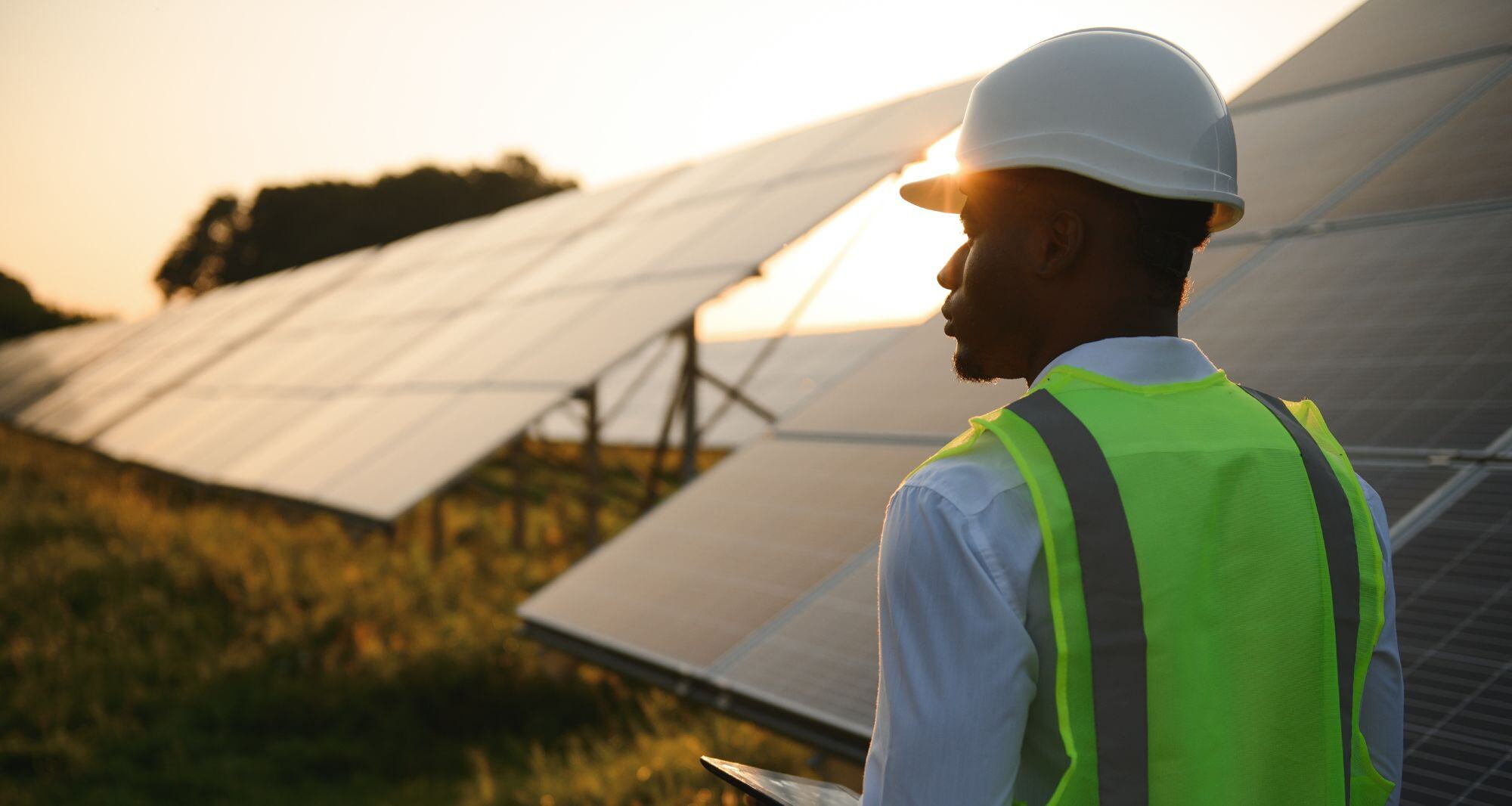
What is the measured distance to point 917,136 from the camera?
834 centimetres

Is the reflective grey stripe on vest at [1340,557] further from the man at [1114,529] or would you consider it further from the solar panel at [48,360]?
the solar panel at [48,360]

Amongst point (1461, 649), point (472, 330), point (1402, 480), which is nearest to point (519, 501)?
point (472, 330)

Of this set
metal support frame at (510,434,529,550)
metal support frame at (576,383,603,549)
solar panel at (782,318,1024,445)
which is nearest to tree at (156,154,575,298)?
metal support frame at (510,434,529,550)

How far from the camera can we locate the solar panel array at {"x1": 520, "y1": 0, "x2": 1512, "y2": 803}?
8.68 ft

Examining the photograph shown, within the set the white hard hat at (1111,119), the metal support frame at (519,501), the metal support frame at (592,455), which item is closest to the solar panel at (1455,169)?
the white hard hat at (1111,119)

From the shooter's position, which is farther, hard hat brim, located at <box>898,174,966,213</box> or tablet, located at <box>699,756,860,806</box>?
hard hat brim, located at <box>898,174,966,213</box>

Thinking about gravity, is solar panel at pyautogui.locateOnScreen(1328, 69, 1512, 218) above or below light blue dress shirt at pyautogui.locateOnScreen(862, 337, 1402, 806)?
above

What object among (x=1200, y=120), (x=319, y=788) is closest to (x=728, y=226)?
(x=319, y=788)

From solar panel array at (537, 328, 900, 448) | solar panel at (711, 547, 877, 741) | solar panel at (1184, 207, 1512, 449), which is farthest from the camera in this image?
solar panel array at (537, 328, 900, 448)

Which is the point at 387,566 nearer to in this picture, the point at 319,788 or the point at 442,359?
the point at 442,359

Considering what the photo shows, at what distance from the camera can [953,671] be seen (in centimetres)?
129

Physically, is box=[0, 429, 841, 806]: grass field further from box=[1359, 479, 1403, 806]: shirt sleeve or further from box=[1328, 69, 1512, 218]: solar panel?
box=[1359, 479, 1403, 806]: shirt sleeve

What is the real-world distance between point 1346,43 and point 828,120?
5.19 meters

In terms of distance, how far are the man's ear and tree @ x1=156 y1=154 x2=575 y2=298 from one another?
258 feet
